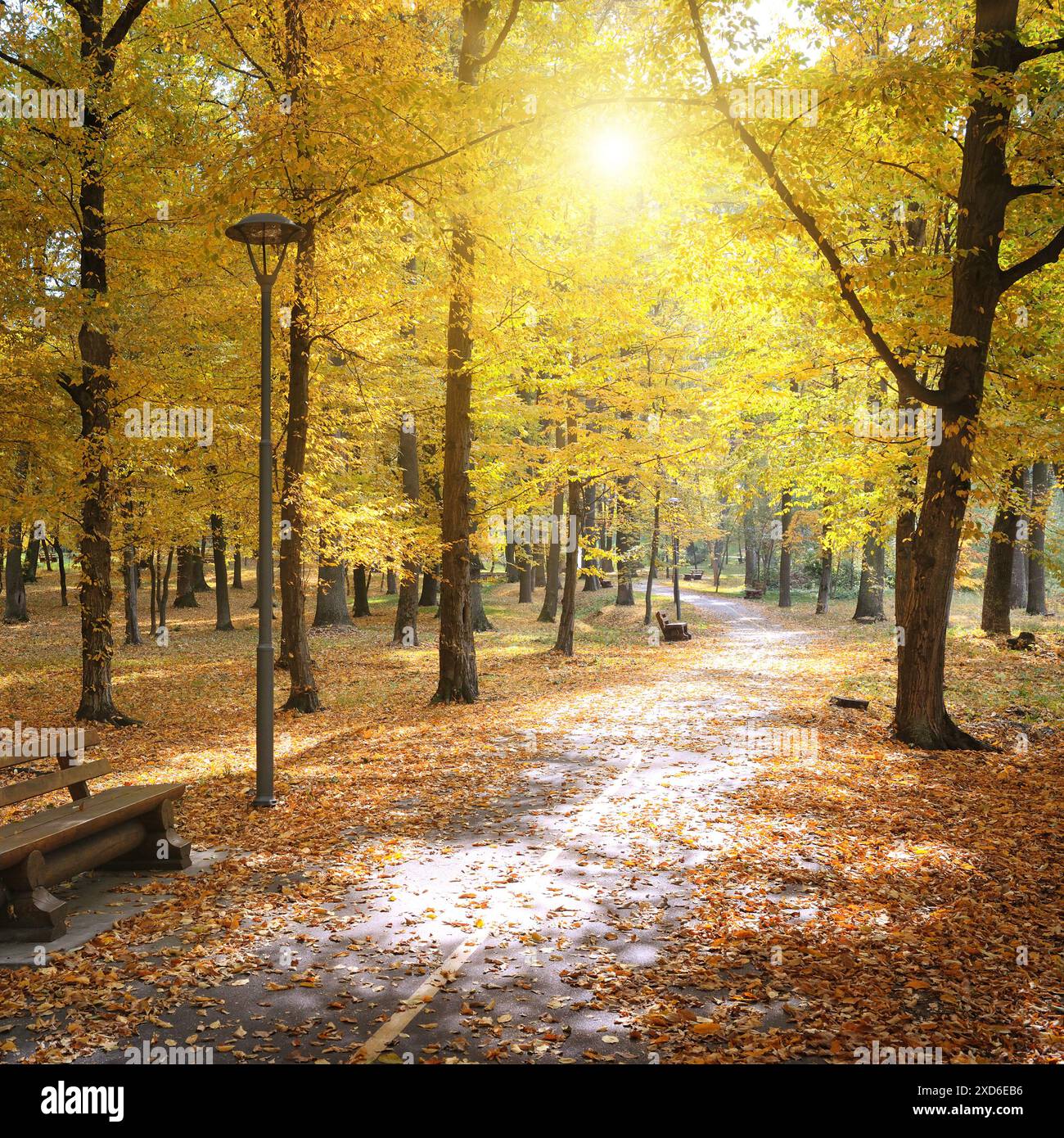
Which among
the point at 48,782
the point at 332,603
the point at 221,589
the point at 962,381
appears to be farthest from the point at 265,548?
the point at 221,589

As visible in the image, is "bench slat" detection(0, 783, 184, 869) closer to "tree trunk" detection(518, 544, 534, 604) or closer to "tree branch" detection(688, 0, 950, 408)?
"tree branch" detection(688, 0, 950, 408)

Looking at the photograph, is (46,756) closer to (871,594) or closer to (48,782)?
(48,782)

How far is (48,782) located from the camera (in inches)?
231

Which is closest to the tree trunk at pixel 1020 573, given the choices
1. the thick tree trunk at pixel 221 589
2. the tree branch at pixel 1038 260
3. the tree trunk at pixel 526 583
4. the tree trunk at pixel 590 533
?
the tree trunk at pixel 590 533

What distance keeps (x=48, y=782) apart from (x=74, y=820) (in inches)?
18.9

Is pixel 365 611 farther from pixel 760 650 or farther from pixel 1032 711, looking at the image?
pixel 1032 711

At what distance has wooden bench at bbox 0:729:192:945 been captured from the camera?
506 cm

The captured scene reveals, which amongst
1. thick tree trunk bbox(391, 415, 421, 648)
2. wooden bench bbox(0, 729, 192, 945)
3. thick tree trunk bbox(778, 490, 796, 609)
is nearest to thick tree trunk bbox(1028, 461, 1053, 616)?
thick tree trunk bbox(778, 490, 796, 609)

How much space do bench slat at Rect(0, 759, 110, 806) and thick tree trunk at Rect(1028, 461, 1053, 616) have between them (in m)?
18.9

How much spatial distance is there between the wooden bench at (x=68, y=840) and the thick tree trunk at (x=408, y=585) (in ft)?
44.3

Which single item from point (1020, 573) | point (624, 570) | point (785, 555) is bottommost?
point (624, 570)

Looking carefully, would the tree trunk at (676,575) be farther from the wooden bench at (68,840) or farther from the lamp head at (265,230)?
the wooden bench at (68,840)

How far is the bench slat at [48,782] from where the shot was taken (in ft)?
17.7

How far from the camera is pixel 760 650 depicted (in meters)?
21.7
